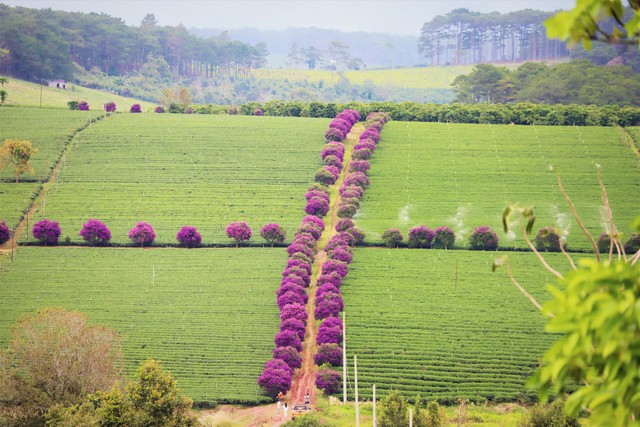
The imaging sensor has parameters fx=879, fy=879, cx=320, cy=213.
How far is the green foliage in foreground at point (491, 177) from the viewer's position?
75750mm

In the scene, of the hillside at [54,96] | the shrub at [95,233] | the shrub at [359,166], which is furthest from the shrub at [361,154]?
the hillside at [54,96]

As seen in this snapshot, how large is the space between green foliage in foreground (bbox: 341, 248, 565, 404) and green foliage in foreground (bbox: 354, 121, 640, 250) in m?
4.98

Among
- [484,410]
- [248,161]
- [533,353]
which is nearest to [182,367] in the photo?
[484,410]

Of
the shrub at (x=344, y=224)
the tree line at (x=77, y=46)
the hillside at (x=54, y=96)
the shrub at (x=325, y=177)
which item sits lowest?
the shrub at (x=344, y=224)

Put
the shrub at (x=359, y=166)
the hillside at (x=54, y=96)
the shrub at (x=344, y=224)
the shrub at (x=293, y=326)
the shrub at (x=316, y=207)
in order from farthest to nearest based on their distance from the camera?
the hillside at (x=54, y=96) < the shrub at (x=359, y=166) < the shrub at (x=316, y=207) < the shrub at (x=344, y=224) < the shrub at (x=293, y=326)

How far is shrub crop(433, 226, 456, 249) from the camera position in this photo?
229ft

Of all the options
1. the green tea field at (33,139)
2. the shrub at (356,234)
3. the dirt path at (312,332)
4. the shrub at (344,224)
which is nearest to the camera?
the dirt path at (312,332)

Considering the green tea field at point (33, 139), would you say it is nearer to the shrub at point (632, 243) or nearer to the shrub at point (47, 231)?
the shrub at point (47, 231)

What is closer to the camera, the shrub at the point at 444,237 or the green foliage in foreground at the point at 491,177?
the shrub at the point at 444,237

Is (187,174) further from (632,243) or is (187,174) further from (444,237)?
(632,243)

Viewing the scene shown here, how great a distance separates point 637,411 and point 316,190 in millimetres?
69744

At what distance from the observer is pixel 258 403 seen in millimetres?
51281

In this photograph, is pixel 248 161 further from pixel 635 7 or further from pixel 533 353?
pixel 635 7

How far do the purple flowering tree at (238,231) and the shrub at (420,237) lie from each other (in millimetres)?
13046
